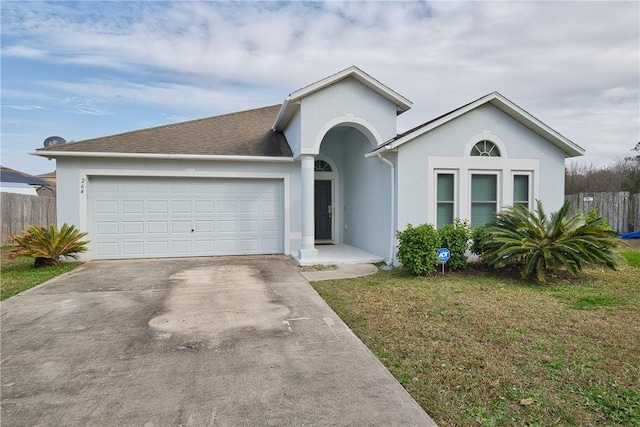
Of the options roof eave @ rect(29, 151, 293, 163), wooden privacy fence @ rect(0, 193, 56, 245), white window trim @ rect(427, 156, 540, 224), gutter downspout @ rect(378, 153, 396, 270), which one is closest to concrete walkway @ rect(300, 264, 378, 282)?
gutter downspout @ rect(378, 153, 396, 270)

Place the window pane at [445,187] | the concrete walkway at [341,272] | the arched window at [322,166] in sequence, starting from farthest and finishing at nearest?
the arched window at [322,166]
the window pane at [445,187]
the concrete walkway at [341,272]

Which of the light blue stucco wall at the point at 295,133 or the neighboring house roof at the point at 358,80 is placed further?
the light blue stucco wall at the point at 295,133

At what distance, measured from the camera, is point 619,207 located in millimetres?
15617

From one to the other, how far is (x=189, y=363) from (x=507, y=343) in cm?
355

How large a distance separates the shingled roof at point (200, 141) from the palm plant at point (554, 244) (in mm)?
6294

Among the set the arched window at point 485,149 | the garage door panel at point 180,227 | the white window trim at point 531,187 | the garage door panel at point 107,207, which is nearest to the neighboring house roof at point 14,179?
the garage door panel at point 107,207

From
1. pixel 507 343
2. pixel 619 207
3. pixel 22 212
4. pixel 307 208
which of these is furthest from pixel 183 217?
pixel 619 207

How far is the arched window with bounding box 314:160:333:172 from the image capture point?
12984 mm

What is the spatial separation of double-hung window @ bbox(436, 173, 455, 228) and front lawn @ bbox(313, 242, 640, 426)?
7.51 feet

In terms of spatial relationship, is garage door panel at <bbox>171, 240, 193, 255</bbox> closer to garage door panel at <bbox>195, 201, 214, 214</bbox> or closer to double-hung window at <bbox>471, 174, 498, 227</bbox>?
garage door panel at <bbox>195, 201, 214, 214</bbox>

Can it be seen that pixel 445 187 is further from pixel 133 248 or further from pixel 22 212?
pixel 22 212

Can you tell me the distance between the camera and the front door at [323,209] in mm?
13039

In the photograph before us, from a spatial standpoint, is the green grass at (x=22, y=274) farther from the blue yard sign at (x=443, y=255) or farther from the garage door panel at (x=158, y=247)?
the blue yard sign at (x=443, y=255)

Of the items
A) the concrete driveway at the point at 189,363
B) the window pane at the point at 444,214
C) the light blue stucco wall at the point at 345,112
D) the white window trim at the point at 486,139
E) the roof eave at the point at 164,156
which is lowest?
the concrete driveway at the point at 189,363
